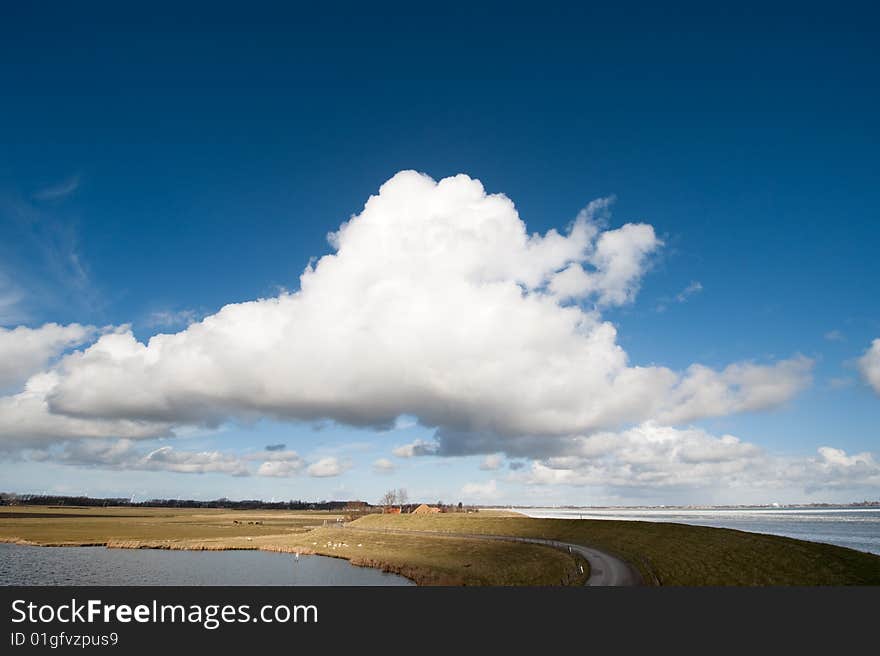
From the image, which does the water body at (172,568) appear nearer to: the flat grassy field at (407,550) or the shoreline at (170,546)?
the shoreline at (170,546)

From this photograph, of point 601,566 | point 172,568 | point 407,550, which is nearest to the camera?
point 601,566

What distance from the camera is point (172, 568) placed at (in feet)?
246

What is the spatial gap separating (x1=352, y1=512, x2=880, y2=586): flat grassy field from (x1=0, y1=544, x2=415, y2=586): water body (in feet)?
98.2

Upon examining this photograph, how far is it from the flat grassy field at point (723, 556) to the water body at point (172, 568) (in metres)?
29.9

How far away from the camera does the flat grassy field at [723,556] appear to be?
45.6 metres

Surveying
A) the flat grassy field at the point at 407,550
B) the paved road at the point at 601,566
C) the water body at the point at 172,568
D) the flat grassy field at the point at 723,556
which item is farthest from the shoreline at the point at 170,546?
the flat grassy field at the point at 723,556

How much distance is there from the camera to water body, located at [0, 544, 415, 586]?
214ft

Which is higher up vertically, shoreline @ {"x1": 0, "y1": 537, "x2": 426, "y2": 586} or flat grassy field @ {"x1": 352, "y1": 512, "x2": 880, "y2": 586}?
flat grassy field @ {"x1": 352, "y1": 512, "x2": 880, "y2": 586}

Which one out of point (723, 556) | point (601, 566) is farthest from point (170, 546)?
point (723, 556)

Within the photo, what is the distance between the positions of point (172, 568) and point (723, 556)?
69.1m

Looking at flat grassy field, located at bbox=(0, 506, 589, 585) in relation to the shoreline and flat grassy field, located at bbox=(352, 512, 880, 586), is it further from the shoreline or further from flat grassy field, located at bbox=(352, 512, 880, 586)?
flat grassy field, located at bbox=(352, 512, 880, 586)

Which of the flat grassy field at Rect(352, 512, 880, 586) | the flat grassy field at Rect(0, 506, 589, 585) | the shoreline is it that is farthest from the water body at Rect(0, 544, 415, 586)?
the flat grassy field at Rect(352, 512, 880, 586)

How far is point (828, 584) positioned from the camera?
43594mm

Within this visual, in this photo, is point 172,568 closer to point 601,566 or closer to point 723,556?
point 601,566
